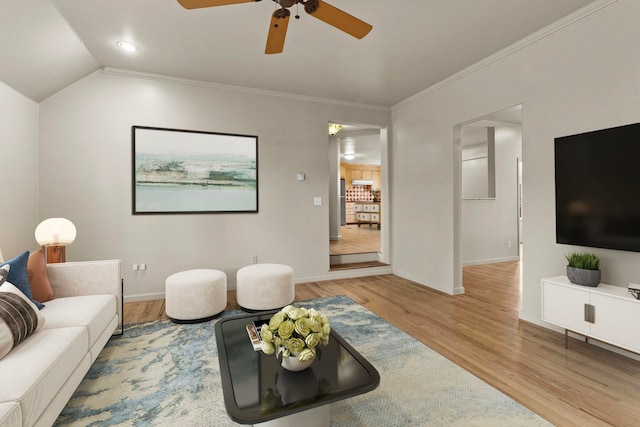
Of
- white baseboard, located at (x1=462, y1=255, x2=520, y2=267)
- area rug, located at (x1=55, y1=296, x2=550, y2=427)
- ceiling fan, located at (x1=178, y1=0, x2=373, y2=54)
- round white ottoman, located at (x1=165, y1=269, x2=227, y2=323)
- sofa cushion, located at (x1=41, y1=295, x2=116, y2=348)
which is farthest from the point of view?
white baseboard, located at (x1=462, y1=255, x2=520, y2=267)

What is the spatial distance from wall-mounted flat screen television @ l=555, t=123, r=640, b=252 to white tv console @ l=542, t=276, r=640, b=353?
1.31ft

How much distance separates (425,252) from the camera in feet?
14.9

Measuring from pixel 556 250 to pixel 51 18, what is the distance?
5045mm

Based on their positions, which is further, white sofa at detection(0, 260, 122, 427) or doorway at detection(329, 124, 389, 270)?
doorway at detection(329, 124, 389, 270)

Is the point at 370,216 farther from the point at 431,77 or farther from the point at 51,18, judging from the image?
the point at 51,18

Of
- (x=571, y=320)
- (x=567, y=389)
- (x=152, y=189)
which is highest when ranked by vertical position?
(x=152, y=189)

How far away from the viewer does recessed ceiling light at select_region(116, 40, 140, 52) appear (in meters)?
3.11

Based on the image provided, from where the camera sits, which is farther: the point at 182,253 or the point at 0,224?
the point at 182,253

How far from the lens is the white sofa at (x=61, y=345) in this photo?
129 centimetres

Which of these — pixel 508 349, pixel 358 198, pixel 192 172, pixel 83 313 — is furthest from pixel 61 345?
pixel 358 198

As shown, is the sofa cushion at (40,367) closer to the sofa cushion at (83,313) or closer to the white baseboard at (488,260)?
the sofa cushion at (83,313)

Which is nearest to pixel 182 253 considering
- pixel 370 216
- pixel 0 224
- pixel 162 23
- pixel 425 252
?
pixel 0 224

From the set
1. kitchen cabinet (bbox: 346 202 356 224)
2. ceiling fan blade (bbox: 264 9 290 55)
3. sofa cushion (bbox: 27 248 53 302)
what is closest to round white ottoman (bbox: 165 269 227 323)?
sofa cushion (bbox: 27 248 53 302)

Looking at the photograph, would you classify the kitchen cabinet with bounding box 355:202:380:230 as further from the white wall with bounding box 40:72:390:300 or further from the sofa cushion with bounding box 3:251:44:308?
the sofa cushion with bounding box 3:251:44:308
